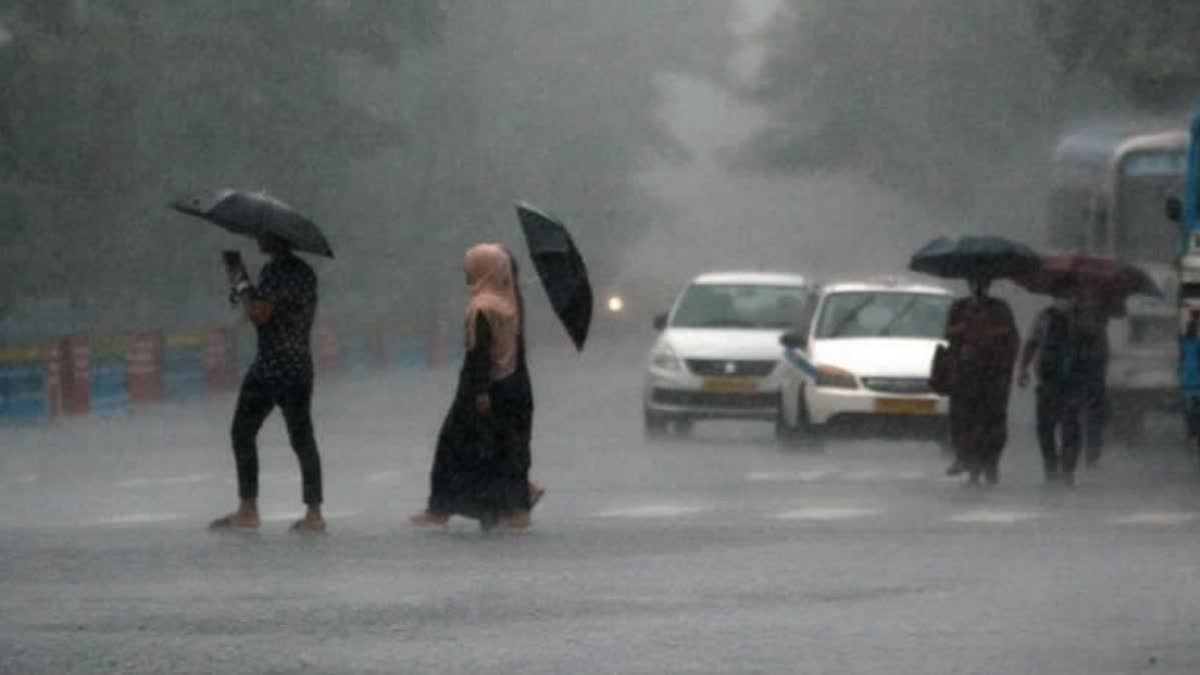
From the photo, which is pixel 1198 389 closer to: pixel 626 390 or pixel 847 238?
pixel 626 390

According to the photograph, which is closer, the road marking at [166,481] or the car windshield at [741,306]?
the road marking at [166,481]

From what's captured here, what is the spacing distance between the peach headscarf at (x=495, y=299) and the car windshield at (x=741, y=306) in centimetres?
1767

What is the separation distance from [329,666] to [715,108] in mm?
184340

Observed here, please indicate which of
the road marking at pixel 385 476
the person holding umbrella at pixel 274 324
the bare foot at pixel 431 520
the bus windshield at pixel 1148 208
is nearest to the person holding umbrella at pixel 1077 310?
the road marking at pixel 385 476

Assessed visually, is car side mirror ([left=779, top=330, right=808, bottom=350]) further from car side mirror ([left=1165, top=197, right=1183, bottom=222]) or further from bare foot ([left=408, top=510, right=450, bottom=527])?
bare foot ([left=408, top=510, right=450, bottom=527])

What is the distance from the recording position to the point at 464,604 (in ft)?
49.5

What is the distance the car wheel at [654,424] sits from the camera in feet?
122

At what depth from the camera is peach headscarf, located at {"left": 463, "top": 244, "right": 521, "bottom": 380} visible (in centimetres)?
2014

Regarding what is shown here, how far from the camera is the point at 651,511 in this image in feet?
76.3

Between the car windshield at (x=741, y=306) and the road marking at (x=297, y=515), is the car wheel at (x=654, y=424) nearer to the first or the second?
the car windshield at (x=741, y=306)

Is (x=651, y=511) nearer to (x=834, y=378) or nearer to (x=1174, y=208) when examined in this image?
(x=1174, y=208)

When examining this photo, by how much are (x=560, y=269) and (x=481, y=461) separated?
67.3 inches

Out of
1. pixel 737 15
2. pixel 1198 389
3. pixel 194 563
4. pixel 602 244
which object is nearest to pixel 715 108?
pixel 737 15

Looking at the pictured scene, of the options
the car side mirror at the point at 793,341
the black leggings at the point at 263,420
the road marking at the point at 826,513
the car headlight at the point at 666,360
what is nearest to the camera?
the black leggings at the point at 263,420
